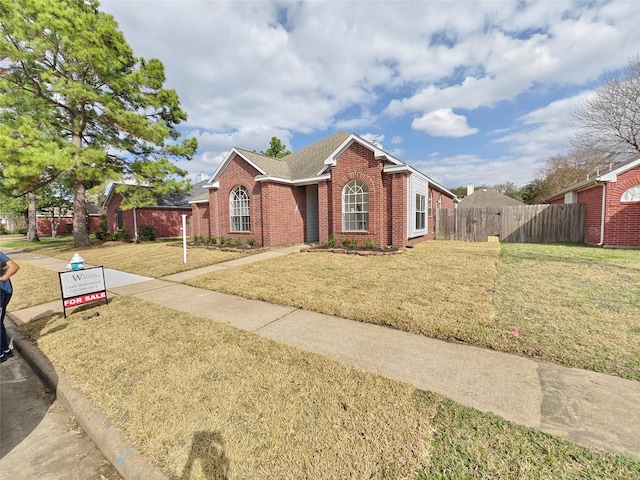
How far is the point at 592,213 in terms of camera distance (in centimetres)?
1352

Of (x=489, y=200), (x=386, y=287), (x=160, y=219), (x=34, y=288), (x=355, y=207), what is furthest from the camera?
(x=489, y=200)

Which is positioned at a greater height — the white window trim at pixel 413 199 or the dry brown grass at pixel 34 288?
the white window trim at pixel 413 199

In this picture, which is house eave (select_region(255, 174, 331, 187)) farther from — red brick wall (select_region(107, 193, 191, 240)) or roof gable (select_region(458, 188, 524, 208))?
roof gable (select_region(458, 188, 524, 208))

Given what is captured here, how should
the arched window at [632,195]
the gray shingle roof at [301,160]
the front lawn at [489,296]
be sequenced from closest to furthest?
1. the front lawn at [489,296]
2. the arched window at [632,195]
3. the gray shingle roof at [301,160]

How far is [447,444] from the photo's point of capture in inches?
82.6

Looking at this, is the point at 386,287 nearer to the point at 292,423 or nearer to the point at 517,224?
the point at 292,423

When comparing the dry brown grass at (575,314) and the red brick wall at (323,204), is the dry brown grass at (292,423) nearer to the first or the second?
the dry brown grass at (575,314)

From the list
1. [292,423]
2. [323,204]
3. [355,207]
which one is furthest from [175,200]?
[292,423]

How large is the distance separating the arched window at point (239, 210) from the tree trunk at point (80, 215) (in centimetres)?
922

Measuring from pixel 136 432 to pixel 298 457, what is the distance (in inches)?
54.1

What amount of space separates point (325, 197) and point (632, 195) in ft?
41.2

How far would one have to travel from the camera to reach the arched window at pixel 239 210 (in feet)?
48.2

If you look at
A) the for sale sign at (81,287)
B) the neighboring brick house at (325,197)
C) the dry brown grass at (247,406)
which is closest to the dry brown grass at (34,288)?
the for sale sign at (81,287)

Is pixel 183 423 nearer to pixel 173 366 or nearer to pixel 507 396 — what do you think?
pixel 173 366
